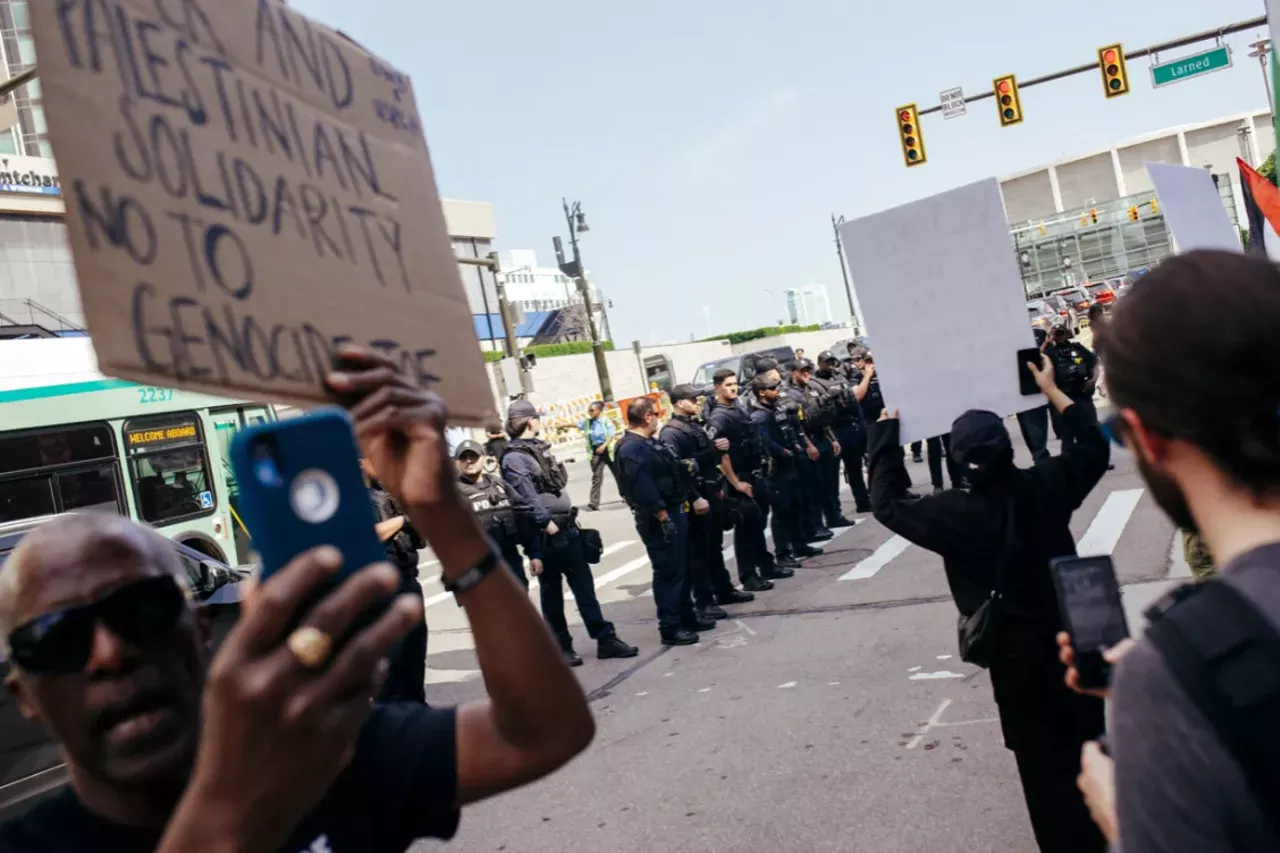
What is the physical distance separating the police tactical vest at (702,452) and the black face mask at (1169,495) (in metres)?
7.57

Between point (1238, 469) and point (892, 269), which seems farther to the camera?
point (892, 269)

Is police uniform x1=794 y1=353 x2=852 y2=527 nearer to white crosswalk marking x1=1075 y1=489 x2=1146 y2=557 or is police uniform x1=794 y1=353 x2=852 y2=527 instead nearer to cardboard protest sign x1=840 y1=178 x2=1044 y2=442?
white crosswalk marking x1=1075 y1=489 x2=1146 y2=557

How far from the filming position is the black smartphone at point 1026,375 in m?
3.97

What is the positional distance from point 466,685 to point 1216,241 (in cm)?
588

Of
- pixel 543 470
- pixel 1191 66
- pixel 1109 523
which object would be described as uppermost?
pixel 1191 66

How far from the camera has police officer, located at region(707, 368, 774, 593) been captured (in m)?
9.85

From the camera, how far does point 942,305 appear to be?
4.03 meters

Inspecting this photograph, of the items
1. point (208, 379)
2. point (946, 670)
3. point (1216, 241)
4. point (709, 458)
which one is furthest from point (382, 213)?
point (709, 458)

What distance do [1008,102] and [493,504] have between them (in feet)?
56.4

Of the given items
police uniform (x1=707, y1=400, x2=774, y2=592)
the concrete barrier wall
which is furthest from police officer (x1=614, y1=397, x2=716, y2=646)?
the concrete barrier wall

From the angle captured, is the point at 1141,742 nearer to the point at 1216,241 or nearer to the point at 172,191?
the point at 172,191

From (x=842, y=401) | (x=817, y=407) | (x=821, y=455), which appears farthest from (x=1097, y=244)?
(x=817, y=407)

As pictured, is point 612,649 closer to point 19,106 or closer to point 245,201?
point 245,201

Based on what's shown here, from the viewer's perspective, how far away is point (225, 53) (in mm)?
1342
